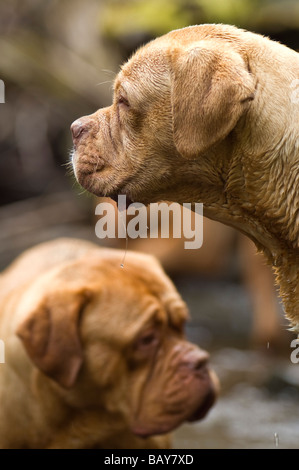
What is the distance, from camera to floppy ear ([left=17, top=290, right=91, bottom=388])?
385cm

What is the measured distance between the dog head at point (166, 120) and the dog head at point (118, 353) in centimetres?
108

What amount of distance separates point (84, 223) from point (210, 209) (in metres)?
8.13

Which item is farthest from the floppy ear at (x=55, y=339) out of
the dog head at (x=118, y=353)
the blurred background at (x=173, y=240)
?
the blurred background at (x=173, y=240)

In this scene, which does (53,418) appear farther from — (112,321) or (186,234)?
(186,234)

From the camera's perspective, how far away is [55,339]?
3881 mm


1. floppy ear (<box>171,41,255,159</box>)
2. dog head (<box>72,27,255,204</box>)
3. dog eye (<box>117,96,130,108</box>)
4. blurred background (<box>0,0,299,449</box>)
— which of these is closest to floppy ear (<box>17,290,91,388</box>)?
dog head (<box>72,27,255,204</box>)

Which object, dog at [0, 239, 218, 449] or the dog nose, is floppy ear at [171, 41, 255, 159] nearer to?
the dog nose

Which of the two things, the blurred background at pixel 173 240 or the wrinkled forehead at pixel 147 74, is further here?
the blurred background at pixel 173 240

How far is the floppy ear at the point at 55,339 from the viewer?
385 cm

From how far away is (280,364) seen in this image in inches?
284
